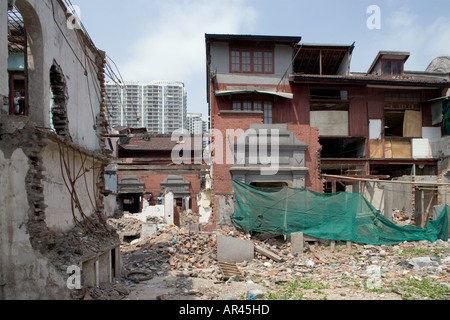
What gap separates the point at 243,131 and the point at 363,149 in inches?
401

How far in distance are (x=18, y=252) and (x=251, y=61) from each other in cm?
1827

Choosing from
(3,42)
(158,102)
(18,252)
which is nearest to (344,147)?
(18,252)

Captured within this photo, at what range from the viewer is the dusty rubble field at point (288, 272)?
912 cm

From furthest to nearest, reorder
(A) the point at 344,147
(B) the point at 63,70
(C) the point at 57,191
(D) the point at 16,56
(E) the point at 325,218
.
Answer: (A) the point at 344,147
(E) the point at 325,218
(D) the point at 16,56
(B) the point at 63,70
(C) the point at 57,191

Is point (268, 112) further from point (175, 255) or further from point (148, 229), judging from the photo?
point (175, 255)

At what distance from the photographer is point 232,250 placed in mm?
12812

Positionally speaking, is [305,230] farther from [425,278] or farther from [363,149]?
[363,149]

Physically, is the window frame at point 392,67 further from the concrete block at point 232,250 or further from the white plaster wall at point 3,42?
the white plaster wall at point 3,42

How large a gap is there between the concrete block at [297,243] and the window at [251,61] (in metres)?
11.8

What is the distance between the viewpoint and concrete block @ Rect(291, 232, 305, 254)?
13.7 metres

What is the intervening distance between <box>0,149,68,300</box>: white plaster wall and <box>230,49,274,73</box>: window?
1711 cm

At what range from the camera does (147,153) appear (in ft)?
117

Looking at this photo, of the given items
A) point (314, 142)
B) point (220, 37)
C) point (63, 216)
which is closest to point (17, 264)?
point (63, 216)

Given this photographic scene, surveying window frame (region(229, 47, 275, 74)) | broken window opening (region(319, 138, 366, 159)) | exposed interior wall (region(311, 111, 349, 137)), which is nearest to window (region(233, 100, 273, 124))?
window frame (region(229, 47, 275, 74))
